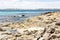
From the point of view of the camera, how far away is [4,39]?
17969 mm

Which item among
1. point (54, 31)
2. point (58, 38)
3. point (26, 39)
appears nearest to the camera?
point (58, 38)

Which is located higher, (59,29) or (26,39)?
(59,29)

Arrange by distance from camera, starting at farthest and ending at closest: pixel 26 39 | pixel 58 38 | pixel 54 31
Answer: pixel 26 39 → pixel 54 31 → pixel 58 38

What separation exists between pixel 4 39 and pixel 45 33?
14.0 feet

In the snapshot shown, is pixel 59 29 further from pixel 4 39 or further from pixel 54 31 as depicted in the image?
pixel 4 39

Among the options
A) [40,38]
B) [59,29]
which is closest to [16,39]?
[40,38]

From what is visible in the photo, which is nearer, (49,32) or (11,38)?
(49,32)

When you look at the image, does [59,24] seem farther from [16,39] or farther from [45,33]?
[16,39]

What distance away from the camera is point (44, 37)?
14.7 metres

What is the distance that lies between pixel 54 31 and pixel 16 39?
13.3 feet

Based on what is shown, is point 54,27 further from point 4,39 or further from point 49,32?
point 4,39

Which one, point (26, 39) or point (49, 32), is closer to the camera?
point (49, 32)

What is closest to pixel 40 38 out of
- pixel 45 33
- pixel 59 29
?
pixel 45 33

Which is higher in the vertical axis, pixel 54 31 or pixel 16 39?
pixel 54 31
